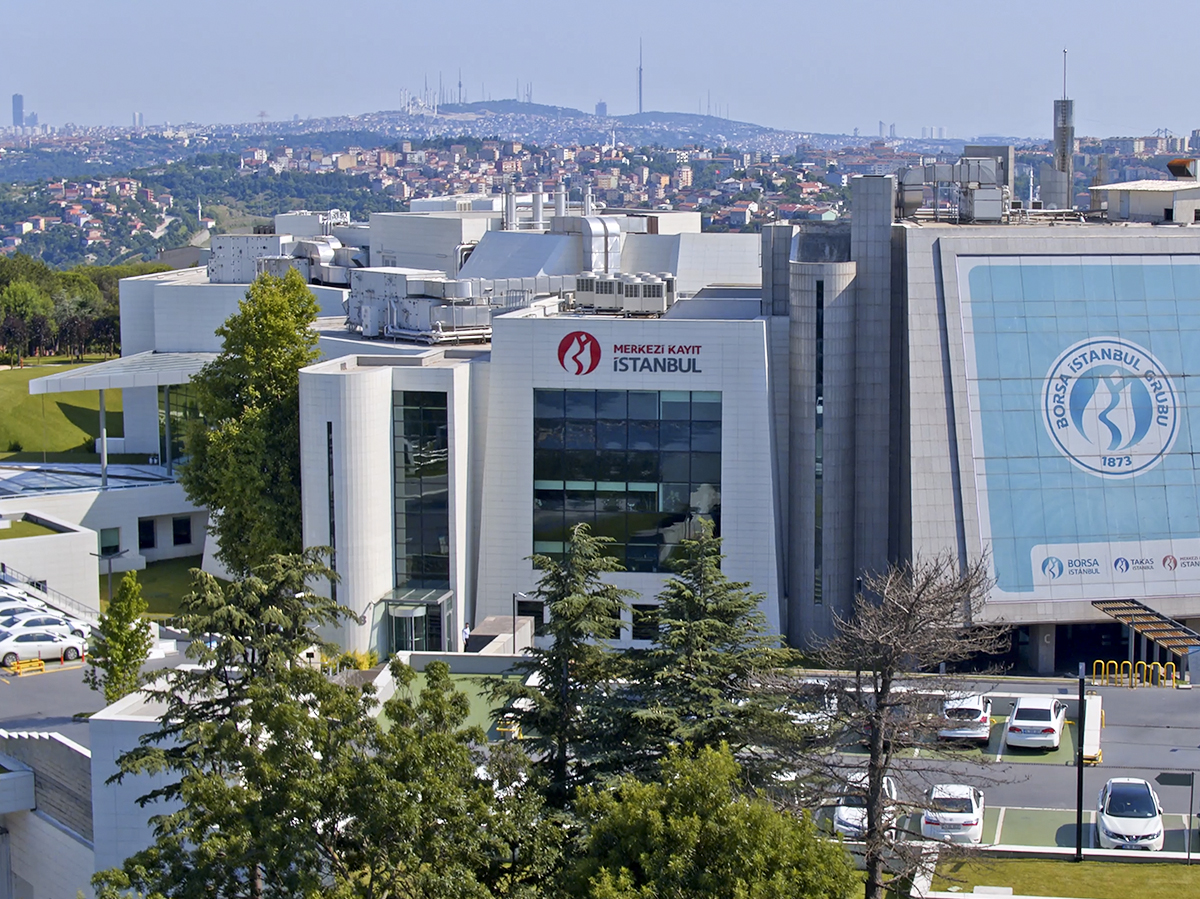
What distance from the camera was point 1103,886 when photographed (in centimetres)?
3048

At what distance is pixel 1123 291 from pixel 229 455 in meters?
26.7

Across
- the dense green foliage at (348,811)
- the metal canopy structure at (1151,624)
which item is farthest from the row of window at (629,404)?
the dense green foliage at (348,811)

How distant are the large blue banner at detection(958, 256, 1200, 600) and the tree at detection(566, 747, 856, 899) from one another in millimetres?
23816

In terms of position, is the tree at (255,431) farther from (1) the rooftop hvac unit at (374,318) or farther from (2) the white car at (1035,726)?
(2) the white car at (1035,726)

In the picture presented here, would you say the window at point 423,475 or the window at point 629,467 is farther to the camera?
the window at point 423,475

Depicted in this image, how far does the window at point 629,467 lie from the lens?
48.5 metres

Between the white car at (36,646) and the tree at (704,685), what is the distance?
20576mm

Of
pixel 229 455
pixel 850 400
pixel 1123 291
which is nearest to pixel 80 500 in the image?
pixel 229 455

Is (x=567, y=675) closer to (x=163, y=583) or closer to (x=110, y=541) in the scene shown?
(x=163, y=583)

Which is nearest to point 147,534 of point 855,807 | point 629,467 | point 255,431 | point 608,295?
point 255,431

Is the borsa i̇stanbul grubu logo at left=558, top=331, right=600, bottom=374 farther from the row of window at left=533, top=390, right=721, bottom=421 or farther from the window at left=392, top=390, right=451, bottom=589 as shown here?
the window at left=392, top=390, right=451, bottom=589

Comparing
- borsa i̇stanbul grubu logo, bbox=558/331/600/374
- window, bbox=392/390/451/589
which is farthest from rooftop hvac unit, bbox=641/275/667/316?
window, bbox=392/390/451/589

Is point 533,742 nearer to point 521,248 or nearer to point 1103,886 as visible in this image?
point 1103,886

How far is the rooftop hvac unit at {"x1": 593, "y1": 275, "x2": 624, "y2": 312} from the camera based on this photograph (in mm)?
53281
